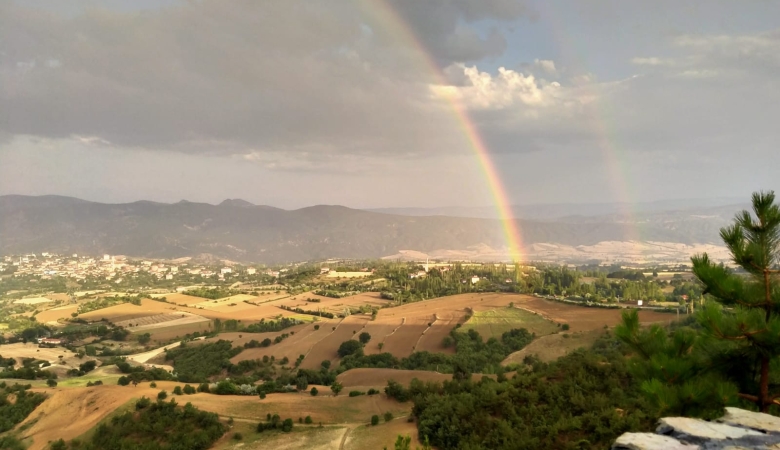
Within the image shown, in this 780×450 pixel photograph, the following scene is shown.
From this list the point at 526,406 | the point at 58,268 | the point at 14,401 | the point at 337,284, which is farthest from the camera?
the point at 58,268

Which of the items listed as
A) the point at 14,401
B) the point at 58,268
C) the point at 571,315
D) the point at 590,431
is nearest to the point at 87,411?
the point at 14,401

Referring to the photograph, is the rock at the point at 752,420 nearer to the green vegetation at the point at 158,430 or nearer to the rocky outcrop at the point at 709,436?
the rocky outcrop at the point at 709,436

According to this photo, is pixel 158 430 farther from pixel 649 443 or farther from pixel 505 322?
pixel 505 322

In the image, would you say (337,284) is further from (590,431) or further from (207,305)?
(590,431)

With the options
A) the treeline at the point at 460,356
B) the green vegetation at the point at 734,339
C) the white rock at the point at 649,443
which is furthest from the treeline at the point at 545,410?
the treeline at the point at 460,356

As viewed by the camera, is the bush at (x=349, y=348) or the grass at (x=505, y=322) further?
the bush at (x=349, y=348)

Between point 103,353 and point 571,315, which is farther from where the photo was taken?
point 103,353

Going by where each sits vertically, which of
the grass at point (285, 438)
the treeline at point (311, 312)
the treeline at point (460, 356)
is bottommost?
the treeline at point (311, 312)
